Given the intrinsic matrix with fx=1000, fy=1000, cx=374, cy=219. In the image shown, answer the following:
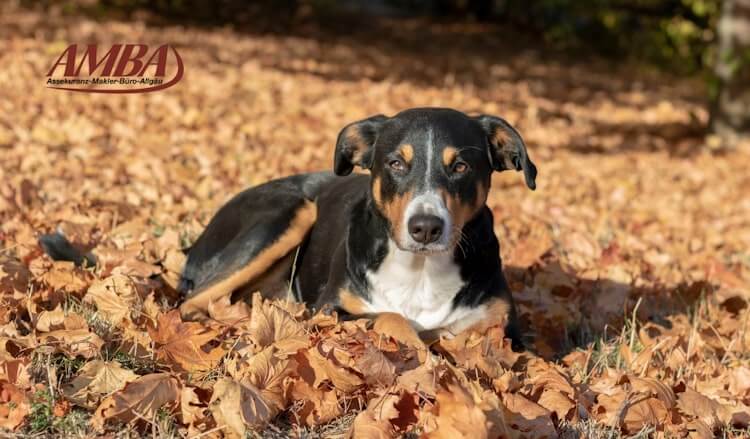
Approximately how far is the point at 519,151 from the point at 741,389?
145 cm

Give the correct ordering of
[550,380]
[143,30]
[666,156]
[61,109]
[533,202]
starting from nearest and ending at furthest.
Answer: [550,380] < [533,202] < [61,109] < [666,156] < [143,30]

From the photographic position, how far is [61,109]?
32.3ft

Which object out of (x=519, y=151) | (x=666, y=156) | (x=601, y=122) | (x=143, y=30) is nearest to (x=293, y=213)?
(x=519, y=151)

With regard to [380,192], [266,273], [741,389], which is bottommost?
[741,389]

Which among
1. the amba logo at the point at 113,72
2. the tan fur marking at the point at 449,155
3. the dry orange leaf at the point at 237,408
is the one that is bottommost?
the dry orange leaf at the point at 237,408

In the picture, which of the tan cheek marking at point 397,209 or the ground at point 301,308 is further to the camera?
the tan cheek marking at point 397,209

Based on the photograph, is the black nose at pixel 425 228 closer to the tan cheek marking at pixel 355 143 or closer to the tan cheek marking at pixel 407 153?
the tan cheek marking at pixel 407 153

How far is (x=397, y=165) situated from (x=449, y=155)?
24 cm

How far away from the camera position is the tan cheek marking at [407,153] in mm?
4430


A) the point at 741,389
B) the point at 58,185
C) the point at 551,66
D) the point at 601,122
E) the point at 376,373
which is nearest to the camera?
the point at 376,373

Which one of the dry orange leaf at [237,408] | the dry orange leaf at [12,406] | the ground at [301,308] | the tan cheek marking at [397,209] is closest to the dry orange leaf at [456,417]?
the ground at [301,308]

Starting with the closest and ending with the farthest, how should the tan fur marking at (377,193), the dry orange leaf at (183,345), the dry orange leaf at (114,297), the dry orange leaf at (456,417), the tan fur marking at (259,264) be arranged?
1. the dry orange leaf at (456,417)
2. the dry orange leaf at (183,345)
3. the dry orange leaf at (114,297)
4. the tan fur marking at (377,193)
5. the tan fur marking at (259,264)

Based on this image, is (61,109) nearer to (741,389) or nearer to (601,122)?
(741,389)

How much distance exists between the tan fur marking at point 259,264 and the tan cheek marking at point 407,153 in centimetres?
108
